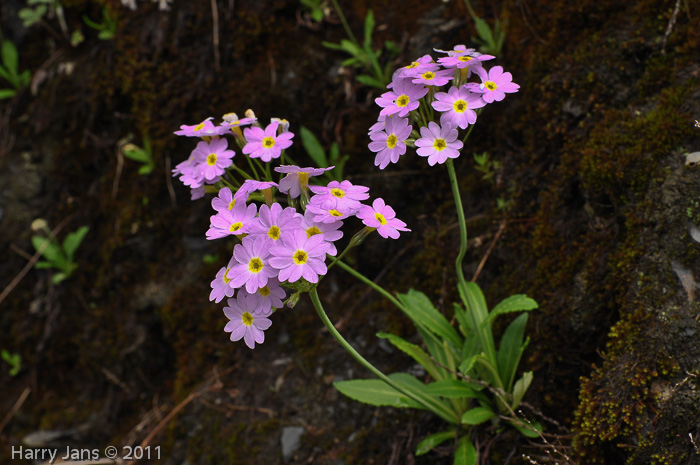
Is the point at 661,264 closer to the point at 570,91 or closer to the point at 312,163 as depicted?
the point at 570,91

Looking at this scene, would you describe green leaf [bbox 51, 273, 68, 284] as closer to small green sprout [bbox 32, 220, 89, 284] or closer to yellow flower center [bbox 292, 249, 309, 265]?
small green sprout [bbox 32, 220, 89, 284]

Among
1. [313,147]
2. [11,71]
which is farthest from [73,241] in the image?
[313,147]

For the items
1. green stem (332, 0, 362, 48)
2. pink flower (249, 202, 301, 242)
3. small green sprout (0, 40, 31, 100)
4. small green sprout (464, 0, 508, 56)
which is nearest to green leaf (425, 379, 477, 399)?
pink flower (249, 202, 301, 242)

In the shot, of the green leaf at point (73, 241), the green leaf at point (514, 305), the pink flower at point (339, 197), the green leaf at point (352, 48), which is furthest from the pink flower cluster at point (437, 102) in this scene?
the green leaf at point (73, 241)

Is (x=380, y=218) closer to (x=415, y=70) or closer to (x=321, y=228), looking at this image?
(x=321, y=228)

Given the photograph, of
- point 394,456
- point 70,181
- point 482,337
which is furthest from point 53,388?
point 482,337

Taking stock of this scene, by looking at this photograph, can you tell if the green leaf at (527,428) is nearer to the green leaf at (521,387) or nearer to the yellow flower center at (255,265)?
the green leaf at (521,387)
